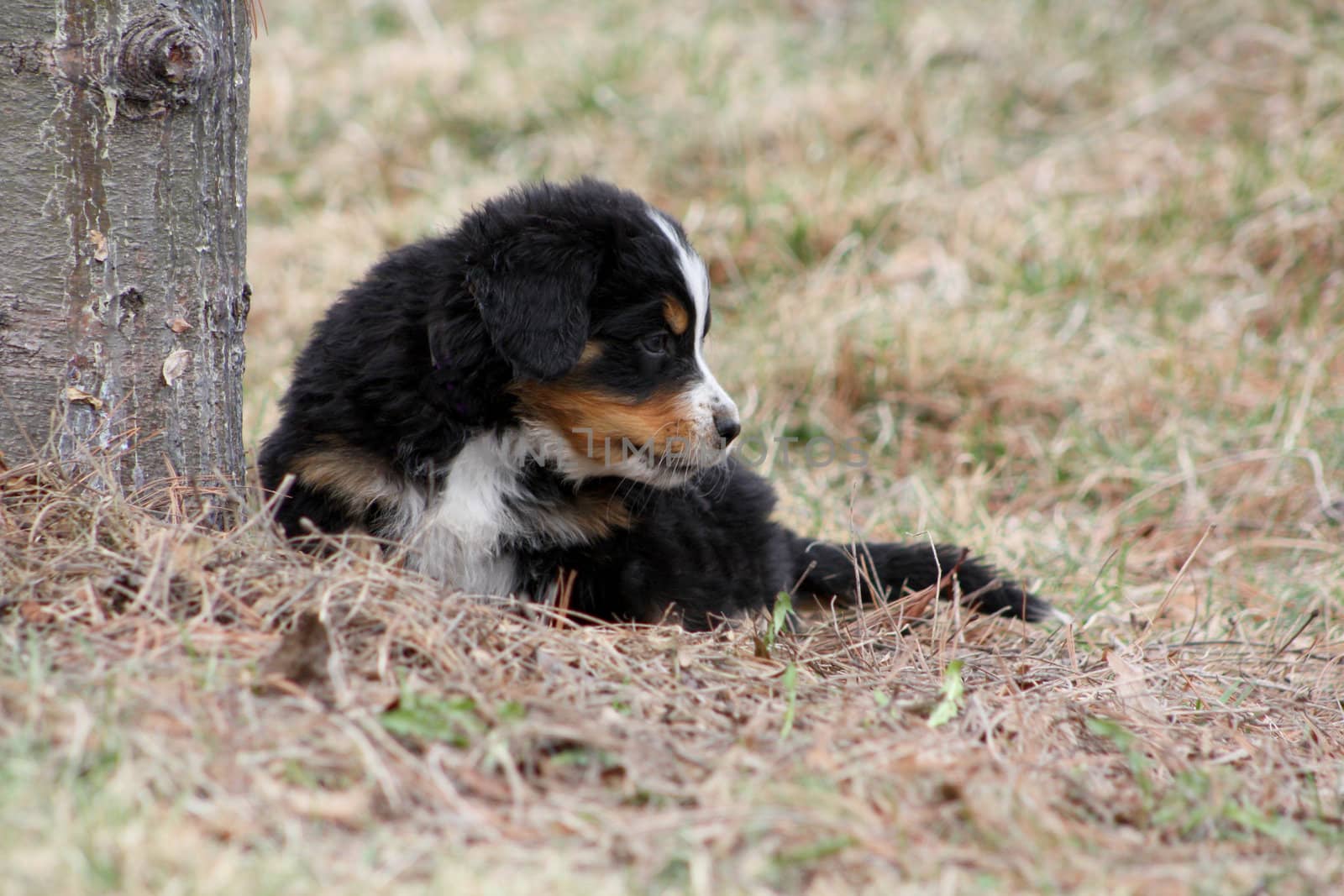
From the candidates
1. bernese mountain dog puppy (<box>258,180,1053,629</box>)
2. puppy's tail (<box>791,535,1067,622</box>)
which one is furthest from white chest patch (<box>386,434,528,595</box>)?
puppy's tail (<box>791,535,1067,622</box>)

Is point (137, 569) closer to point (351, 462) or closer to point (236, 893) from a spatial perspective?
point (351, 462)

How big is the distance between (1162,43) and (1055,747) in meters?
6.67

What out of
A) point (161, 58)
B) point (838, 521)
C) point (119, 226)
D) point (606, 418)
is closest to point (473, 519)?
point (606, 418)

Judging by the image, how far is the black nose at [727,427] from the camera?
3.07 meters

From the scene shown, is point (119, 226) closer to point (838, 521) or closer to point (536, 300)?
point (536, 300)

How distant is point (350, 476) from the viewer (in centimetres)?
289

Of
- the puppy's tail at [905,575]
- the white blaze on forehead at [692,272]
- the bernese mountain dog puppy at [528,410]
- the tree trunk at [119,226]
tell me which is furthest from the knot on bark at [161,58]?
the puppy's tail at [905,575]

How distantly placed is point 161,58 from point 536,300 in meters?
0.88

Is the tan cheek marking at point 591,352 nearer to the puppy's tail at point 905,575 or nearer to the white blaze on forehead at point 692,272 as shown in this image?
the white blaze on forehead at point 692,272

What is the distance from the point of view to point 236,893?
1.58 m

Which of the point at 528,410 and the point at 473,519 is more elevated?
the point at 528,410

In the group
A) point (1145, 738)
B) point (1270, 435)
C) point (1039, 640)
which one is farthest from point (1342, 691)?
point (1270, 435)

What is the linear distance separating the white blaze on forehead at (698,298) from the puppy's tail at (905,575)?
621 mm

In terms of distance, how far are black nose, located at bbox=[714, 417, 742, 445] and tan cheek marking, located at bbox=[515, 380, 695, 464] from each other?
7cm
